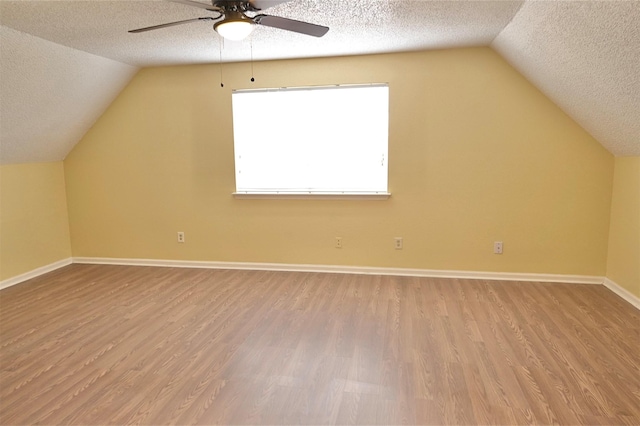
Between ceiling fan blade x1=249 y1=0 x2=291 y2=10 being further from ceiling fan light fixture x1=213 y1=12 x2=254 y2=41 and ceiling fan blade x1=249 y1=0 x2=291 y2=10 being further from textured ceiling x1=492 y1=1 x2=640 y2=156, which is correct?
textured ceiling x1=492 y1=1 x2=640 y2=156

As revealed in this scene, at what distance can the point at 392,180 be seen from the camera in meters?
4.05

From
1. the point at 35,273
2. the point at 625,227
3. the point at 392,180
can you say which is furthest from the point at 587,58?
the point at 35,273

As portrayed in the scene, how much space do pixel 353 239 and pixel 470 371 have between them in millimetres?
2043

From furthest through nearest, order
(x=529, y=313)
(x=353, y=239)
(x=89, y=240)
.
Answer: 1. (x=89, y=240)
2. (x=353, y=239)
3. (x=529, y=313)

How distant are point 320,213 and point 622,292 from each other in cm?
280

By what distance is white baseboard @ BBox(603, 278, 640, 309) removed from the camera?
10.6ft

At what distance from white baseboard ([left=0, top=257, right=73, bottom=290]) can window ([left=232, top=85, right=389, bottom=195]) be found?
7.45 ft

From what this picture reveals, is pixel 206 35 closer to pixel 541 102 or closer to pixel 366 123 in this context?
pixel 366 123

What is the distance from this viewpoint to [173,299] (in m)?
3.55

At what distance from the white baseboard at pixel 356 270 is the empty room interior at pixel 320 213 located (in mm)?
25

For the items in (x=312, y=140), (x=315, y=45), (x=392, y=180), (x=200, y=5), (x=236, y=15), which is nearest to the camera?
(x=200, y=5)

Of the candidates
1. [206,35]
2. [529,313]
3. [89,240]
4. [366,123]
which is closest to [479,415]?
[529,313]

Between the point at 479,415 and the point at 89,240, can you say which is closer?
the point at 479,415

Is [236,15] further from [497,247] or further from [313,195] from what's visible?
[497,247]
